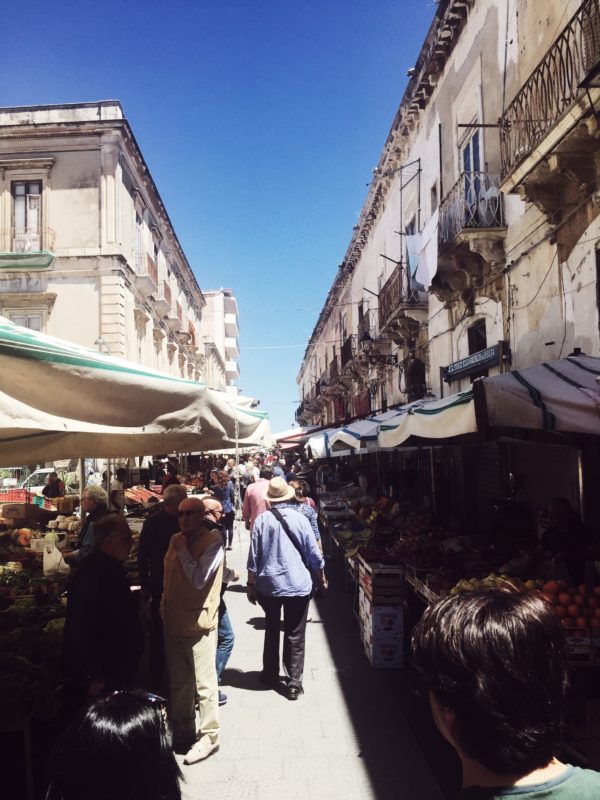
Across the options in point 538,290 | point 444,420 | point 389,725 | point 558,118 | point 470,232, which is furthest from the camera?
point 470,232

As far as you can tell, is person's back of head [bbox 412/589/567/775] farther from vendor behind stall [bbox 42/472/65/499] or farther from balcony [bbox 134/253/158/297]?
balcony [bbox 134/253/158/297]

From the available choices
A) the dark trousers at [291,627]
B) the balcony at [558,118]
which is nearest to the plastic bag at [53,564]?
the dark trousers at [291,627]

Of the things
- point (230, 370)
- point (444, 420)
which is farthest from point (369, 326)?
point (230, 370)

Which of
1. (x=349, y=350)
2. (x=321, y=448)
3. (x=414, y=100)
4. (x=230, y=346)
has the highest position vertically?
(x=230, y=346)

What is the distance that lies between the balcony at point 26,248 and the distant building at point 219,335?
25987mm

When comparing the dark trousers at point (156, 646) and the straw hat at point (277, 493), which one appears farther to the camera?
the straw hat at point (277, 493)

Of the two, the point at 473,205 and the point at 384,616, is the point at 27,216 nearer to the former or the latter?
the point at 473,205

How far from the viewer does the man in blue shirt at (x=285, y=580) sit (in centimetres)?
537

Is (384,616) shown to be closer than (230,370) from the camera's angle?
Yes

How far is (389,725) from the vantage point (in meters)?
4.73

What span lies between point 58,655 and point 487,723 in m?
3.48

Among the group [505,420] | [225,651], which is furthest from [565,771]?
[225,651]

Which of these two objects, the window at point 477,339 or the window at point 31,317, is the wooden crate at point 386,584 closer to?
the window at point 477,339

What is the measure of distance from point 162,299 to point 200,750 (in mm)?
23622
